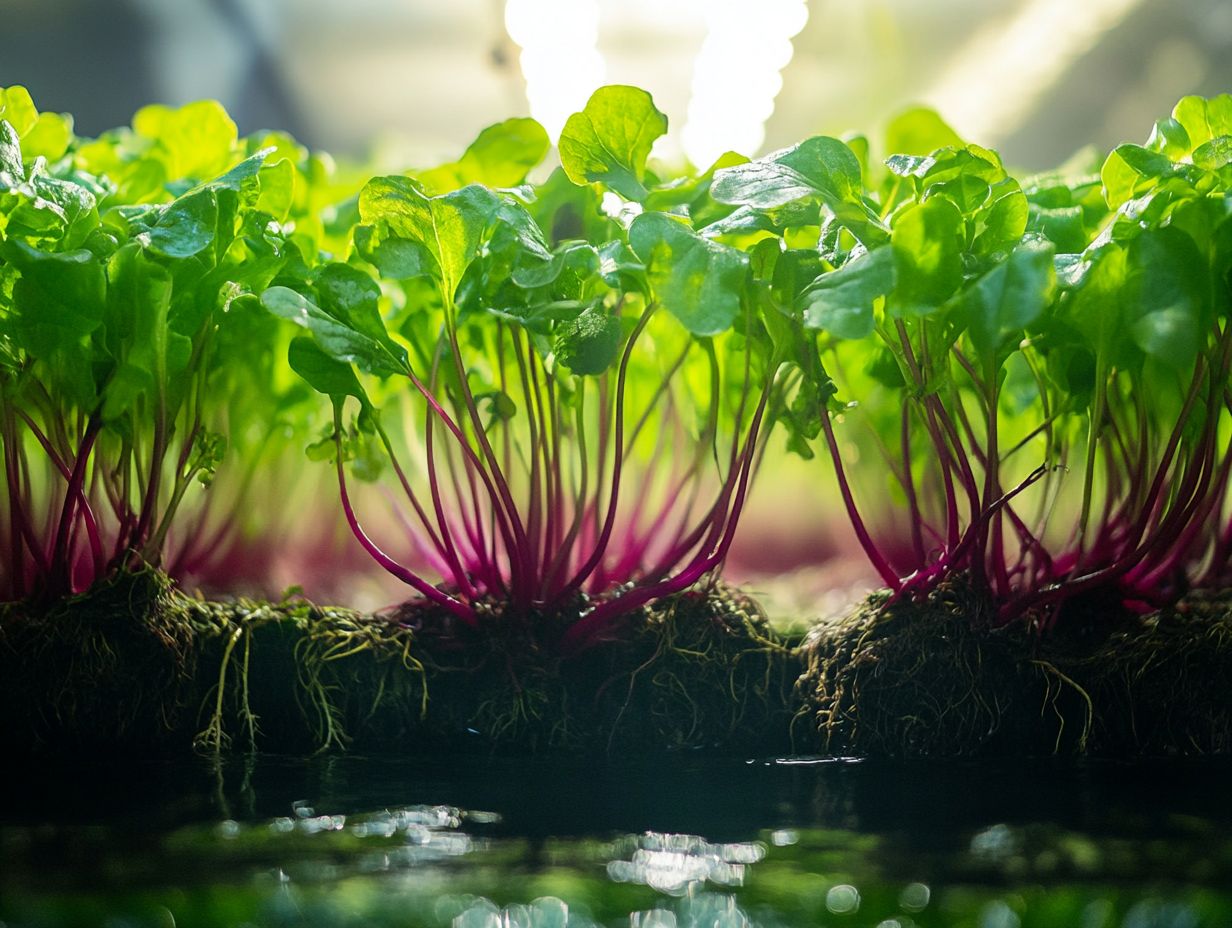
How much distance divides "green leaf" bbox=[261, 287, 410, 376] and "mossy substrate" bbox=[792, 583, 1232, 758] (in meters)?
0.53

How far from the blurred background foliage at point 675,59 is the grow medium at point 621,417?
1.17 meters

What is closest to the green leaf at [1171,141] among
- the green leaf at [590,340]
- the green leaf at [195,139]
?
the green leaf at [590,340]

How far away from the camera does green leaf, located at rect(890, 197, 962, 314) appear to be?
2.51ft

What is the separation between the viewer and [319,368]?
2.86 feet

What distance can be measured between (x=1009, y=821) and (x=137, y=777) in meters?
0.72

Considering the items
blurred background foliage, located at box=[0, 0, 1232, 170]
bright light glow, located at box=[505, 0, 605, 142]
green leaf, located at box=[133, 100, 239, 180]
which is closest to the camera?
green leaf, located at box=[133, 100, 239, 180]

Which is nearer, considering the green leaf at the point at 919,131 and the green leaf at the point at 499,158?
the green leaf at the point at 499,158

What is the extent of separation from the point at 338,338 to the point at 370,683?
1.19 feet

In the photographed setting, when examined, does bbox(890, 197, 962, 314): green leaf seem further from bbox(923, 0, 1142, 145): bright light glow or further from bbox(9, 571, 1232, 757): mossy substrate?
bbox(923, 0, 1142, 145): bright light glow

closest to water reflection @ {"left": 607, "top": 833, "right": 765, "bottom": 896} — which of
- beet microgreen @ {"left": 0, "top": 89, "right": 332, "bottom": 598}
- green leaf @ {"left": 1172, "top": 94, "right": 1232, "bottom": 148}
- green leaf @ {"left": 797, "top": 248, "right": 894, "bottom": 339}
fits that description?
green leaf @ {"left": 797, "top": 248, "right": 894, "bottom": 339}

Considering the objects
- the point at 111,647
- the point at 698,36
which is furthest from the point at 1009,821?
the point at 698,36

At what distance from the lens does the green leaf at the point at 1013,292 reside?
0.70 m

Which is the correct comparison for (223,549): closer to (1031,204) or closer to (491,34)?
(1031,204)

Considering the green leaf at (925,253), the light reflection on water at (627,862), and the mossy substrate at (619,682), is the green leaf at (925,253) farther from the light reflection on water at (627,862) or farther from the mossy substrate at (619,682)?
the light reflection on water at (627,862)
